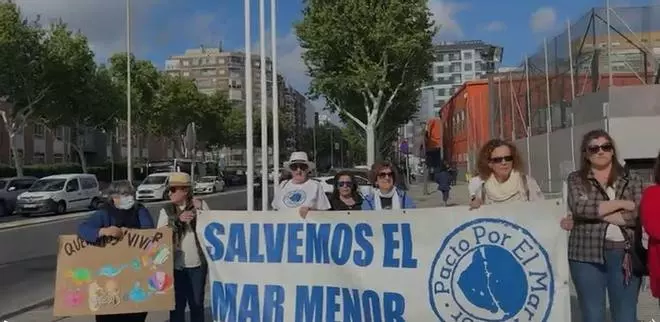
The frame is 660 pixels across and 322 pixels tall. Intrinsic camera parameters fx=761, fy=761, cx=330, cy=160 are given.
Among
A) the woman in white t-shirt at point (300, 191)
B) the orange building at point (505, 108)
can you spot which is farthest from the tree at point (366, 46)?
the woman in white t-shirt at point (300, 191)

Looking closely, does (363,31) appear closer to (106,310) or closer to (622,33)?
(622,33)

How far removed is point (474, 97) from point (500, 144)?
161 feet

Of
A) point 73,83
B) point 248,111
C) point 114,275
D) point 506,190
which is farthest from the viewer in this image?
point 73,83

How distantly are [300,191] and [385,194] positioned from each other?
85cm

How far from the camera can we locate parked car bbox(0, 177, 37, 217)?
32.6 metres

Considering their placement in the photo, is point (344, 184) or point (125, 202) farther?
point (344, 184)

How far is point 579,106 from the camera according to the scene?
67.6ft

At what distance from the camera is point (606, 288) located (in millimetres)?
5184

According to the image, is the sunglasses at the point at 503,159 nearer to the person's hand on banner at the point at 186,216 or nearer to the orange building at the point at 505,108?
the person's hand on banner at the point at 186,216

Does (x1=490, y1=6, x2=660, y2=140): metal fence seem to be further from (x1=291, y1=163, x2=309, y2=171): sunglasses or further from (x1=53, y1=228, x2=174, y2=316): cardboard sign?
(x1=53, y1=228, x2=174, y2=316): cardboard sign

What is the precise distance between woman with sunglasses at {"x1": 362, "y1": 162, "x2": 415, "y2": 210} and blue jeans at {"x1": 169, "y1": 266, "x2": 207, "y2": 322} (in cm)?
154

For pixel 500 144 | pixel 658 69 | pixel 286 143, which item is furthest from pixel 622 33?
pixel 286 143

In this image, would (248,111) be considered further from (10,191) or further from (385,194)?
(10,191)

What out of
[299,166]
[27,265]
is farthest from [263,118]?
[299,166]
